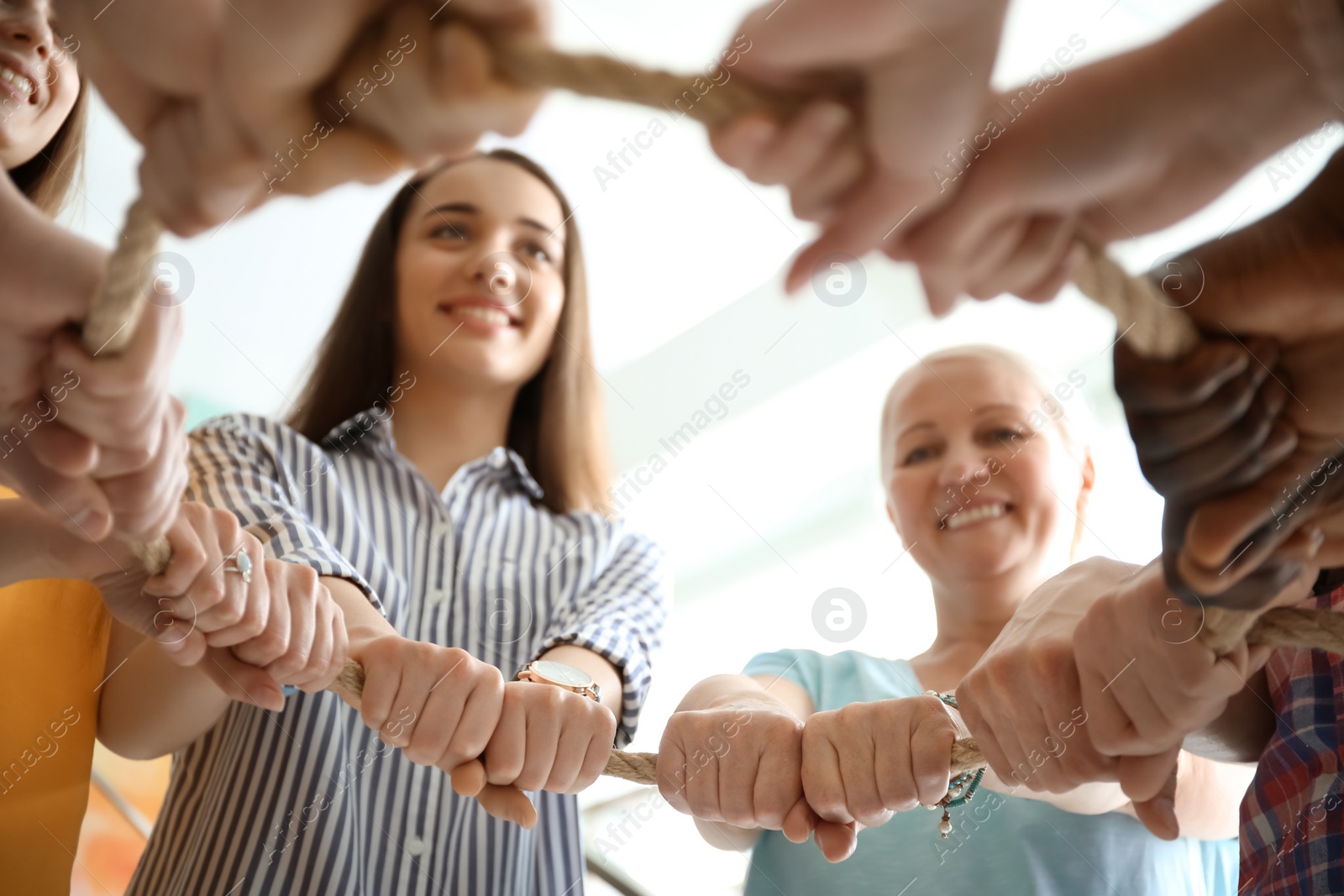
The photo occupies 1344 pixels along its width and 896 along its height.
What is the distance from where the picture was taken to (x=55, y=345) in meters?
0.32

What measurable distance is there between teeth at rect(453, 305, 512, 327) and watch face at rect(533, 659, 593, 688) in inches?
12.9

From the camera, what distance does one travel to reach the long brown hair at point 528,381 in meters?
0.86

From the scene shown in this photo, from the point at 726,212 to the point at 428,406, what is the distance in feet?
3.89

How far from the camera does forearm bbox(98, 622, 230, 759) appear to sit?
65 centimetres

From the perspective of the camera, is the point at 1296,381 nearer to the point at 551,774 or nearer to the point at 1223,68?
the point at 1223,68

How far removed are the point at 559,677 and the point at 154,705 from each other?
29 cm

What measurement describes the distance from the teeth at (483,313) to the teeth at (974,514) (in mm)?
384

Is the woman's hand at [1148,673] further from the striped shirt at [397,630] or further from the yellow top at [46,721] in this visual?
the yellow top at [46,721]

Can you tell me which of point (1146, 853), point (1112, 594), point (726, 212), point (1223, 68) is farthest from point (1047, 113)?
point (726, 212)

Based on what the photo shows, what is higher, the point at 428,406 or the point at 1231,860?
the point at 428,406

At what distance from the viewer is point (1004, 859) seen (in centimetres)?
69

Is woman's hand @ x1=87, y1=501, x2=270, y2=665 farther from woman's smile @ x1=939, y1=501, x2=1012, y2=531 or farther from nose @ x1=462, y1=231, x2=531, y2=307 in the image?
woman's smile @ x1=939, y1=501, x2=1012, y2=531

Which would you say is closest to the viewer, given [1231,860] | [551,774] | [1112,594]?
[1112,594]

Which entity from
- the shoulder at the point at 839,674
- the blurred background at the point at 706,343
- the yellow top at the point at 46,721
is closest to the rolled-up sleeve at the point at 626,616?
the shoulder at the point at 839,674
